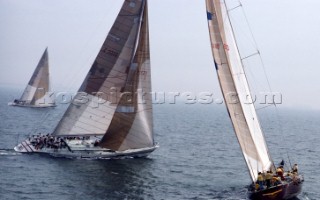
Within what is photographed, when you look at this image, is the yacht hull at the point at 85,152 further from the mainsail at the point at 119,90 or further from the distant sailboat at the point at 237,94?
the distant sailboat at the point at 237,94

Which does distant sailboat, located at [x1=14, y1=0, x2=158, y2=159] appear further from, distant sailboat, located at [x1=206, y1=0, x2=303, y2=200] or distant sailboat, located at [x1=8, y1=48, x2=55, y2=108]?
distant sailboat, located at [x1=8, y1=48, x2=55, y2=108]

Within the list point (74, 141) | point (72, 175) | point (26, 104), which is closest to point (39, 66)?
point (26, 104)

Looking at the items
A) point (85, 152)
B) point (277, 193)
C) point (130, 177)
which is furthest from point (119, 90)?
point (277, 193)

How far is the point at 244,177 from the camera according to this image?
1612 inches

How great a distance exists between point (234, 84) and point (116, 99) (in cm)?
1733

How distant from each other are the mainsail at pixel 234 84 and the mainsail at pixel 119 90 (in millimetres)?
15234

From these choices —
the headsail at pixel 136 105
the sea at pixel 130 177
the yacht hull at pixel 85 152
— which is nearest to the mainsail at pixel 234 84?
the sea at pixel 130 177

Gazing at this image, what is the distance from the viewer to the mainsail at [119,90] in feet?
141

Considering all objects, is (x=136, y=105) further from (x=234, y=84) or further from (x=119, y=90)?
(x=234, y=84)

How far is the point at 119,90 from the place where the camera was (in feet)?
143

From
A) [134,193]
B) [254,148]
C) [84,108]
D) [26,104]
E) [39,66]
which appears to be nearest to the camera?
[254,148]

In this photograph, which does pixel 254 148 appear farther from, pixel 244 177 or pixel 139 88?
pixel 139 88

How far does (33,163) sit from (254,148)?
21.9m

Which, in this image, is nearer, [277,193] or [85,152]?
[277,193]
